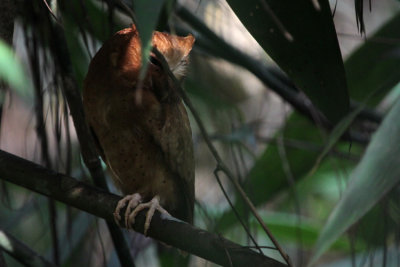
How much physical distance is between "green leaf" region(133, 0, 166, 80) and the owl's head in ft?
2.77

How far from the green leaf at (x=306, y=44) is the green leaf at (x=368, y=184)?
0.24 m

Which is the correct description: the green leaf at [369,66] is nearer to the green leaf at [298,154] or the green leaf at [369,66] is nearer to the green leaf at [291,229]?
the green leaf at [298,154]

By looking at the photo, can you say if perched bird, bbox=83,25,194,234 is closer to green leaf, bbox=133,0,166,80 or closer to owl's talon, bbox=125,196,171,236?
owl's talon, bbox=125,196,171,236

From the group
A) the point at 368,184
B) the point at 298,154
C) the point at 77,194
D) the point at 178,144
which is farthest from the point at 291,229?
the point at 368,184

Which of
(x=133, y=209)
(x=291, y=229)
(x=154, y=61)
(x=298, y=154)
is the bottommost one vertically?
(x=291, y=229)

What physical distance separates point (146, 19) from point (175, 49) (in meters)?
0.93

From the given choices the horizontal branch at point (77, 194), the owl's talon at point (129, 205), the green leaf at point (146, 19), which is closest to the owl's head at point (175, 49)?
the owl's talon at point (129, 205)

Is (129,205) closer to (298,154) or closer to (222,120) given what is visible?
(222,120)

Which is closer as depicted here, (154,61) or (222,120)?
(154,61)

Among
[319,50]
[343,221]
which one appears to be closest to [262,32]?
[319,50]

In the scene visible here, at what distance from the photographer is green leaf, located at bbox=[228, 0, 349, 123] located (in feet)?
2.93

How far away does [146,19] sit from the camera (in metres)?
0.63

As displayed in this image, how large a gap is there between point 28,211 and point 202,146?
2.20 ft

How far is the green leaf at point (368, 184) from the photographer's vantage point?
609mm
